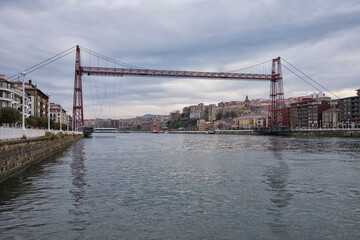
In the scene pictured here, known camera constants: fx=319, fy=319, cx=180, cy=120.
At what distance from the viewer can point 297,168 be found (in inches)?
614

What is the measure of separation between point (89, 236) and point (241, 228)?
119 inches

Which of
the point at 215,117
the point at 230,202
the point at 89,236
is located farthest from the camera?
the point at 215,117

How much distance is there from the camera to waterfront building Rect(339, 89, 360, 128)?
82438 mm

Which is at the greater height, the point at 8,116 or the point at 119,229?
the point at 8,116

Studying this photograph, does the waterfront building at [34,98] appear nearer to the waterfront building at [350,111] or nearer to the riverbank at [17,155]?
the riverbank at [17,155]

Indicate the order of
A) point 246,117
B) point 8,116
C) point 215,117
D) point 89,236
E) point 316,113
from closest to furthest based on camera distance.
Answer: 1. point 89,236
2. point 8,116
3. point 316,113
4. point 246,117
5. point 215,117

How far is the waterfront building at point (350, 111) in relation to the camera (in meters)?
82.4

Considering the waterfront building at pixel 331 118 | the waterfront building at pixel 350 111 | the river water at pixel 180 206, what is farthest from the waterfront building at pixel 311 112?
the river water at pixel 180 206

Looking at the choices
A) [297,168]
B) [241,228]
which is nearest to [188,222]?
[241,228]

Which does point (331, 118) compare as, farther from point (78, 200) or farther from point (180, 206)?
point (78, 200)

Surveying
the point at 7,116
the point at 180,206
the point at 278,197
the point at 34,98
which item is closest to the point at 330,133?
the point at 7,116

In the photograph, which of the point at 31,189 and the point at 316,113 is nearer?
the point at 31,189

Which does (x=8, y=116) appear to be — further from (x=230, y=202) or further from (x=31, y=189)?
(x=230, y=202)

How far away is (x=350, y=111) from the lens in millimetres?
85062
